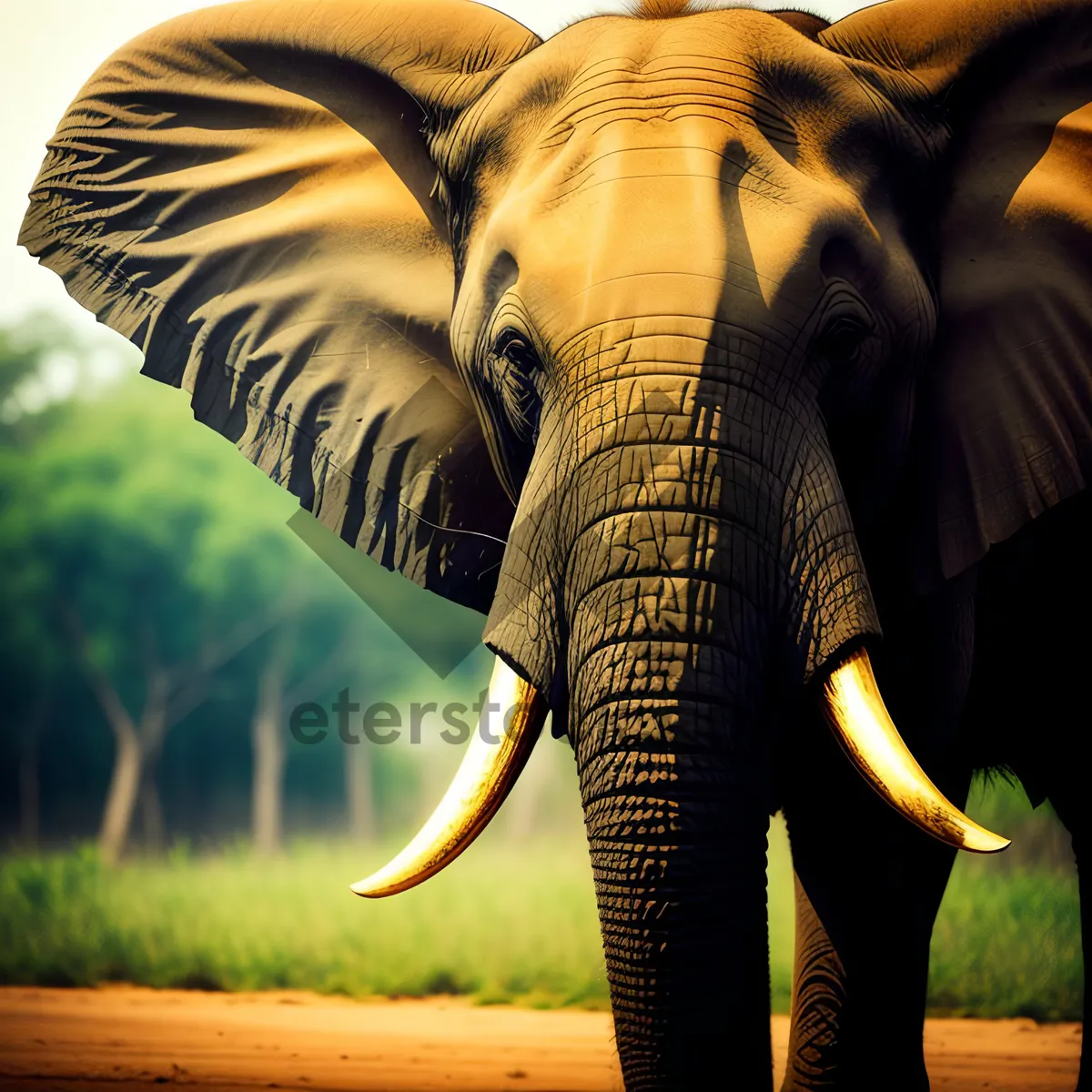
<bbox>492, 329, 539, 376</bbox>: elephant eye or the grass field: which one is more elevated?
<bbox>492, 329, 539, 376</bbox>: elephant eye

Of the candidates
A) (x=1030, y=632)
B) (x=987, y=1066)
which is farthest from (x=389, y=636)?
(x=1030, y=632)

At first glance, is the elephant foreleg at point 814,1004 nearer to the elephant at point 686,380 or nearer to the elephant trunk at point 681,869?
the elephant at point 686,380

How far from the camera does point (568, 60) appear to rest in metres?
2.42

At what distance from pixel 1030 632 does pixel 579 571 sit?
5.10 feet

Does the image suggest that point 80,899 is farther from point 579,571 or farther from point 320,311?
point 579,571

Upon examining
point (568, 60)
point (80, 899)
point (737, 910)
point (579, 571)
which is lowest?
point (80, 899)

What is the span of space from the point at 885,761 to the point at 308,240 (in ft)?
5.15

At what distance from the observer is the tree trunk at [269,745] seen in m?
18.1

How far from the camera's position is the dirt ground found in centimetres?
455

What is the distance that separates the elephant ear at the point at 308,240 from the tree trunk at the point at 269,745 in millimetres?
14878

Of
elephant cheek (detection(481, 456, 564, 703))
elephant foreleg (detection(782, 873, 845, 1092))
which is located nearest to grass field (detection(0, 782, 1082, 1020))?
elephant foreleg (detection(782, 873, 845, 1092))

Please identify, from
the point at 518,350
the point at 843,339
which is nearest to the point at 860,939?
the point at 843,339

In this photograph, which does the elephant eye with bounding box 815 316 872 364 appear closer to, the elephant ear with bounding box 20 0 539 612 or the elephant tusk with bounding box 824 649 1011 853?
the elephant tusk with bounding box 824 649 1011 853

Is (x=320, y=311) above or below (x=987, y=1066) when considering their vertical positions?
above
